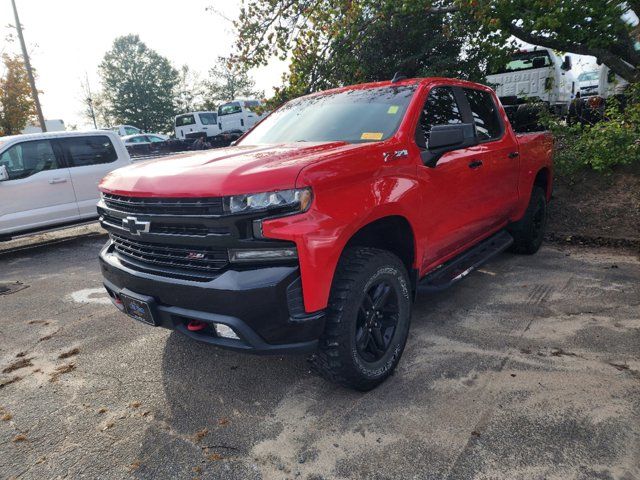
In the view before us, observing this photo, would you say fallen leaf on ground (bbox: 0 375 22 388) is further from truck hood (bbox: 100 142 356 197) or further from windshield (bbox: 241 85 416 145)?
windshield (bbox: 241 85 416 145)

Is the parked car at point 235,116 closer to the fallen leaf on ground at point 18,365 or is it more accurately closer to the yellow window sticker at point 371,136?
the fallen leaf on ground at point 18,365

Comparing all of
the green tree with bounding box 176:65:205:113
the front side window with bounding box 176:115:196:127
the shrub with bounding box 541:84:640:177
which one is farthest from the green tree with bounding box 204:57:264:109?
the shrub with bounding box 541:84:640:177

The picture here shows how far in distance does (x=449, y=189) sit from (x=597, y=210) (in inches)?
160

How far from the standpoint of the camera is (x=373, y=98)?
3533mm

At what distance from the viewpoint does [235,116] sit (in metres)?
23.9

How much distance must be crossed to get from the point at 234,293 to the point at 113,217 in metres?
1.22

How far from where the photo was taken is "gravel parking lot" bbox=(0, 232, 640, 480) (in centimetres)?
220

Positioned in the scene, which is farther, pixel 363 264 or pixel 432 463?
pixel 363 264

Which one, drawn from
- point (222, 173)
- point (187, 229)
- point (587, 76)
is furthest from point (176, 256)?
point (587, 76)

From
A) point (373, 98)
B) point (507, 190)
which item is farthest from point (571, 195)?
point (373, 98)

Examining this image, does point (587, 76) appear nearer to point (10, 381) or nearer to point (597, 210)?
point (597, 210)

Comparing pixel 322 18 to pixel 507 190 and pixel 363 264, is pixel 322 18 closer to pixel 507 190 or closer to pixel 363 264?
pixel 507 190

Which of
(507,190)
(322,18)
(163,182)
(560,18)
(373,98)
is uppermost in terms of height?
(322,18)

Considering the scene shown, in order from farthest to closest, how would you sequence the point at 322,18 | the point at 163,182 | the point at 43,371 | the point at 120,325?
the point at 322,18
the point at 120,325
the point at 43,371
the point at 163,182
